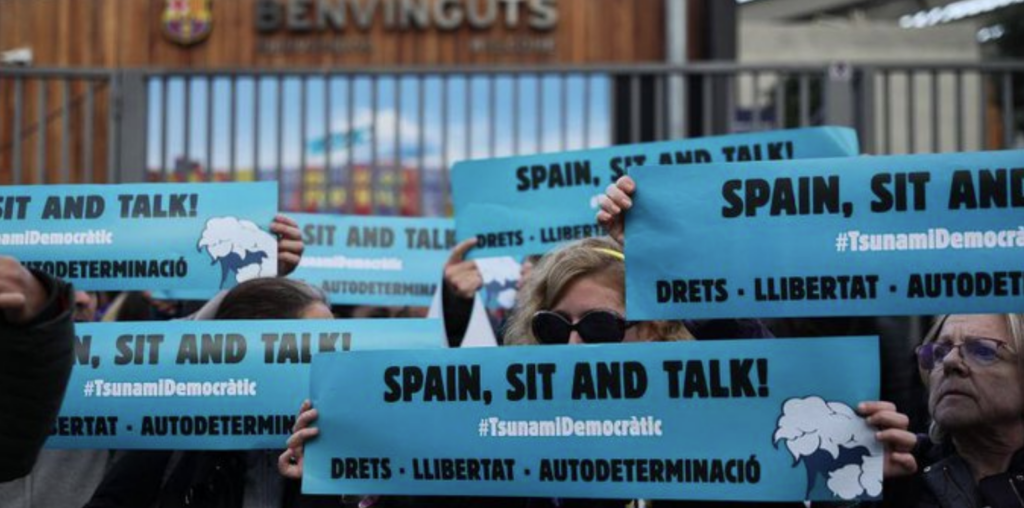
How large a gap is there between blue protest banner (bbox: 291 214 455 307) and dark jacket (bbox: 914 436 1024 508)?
2.39 m

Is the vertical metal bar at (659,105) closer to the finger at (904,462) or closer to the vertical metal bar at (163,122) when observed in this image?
the vertical metal bar at (163,122)

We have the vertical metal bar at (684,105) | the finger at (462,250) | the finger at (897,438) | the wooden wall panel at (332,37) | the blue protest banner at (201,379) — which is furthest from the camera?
the wooden wall panel at (332,37)

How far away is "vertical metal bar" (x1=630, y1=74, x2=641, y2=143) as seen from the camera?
23.4 feet

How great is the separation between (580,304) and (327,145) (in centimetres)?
445

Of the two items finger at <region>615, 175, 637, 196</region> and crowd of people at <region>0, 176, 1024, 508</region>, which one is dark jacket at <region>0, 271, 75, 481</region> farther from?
finger at <region>615, 175, 637, 196</region>

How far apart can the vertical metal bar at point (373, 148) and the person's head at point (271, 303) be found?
3.91 m

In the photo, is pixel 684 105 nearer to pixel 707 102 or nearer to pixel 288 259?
pixel 707 102

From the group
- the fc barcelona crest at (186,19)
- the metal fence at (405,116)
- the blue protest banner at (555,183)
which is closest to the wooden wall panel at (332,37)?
the fc barcelona crest at (186,19)

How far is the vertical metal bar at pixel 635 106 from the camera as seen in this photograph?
713cm

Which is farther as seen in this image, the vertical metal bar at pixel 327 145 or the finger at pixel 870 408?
the vertical metal bar at pixel 327 145

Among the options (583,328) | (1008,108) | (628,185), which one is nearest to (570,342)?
(583,328)

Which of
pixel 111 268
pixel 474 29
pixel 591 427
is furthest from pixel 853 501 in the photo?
pixel 474 29

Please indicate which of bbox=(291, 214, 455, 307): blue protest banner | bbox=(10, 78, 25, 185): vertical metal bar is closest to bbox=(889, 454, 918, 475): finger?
bbox=(291, 214, 455, 307): blue protest banner

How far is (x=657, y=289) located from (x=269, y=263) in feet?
3.95
